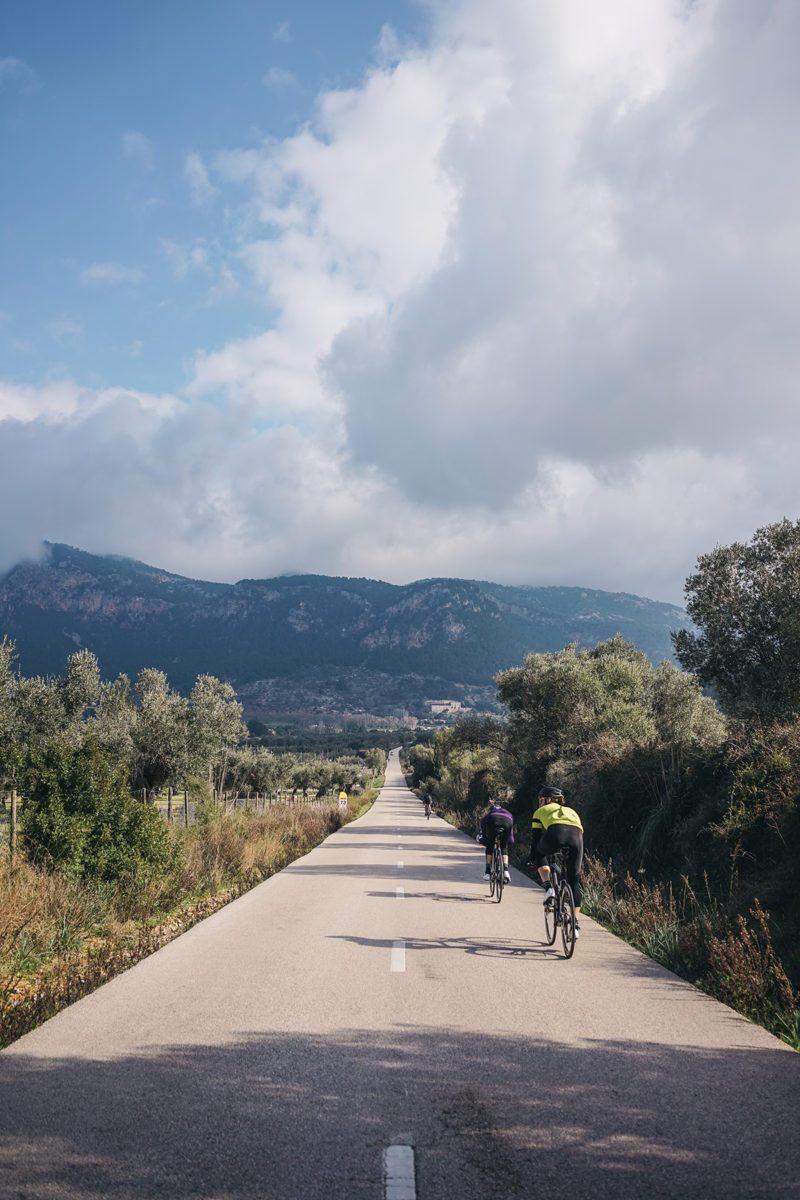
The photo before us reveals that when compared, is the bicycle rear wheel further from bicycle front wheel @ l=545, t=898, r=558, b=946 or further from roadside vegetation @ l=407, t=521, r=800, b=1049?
bicycle front wheel @ l=545, t=898, r=558, b=946

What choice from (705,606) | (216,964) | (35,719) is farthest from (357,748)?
(216,964)

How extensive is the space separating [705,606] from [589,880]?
33.3ft

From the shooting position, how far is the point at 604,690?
2897 cm

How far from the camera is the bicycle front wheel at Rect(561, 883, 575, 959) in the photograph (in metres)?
8.56

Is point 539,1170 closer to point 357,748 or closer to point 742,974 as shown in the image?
point 742,974

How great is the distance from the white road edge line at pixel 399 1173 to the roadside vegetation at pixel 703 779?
12.3ft

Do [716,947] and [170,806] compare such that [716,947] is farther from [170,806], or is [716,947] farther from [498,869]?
[170,806]

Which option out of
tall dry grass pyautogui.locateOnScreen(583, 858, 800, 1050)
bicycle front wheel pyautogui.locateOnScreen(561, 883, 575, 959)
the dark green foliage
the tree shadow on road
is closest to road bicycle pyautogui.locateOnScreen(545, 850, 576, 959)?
bicycle front wheel pyautogui.locateOnScreen(561, 883, 575, 959)

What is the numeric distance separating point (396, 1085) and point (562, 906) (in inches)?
189

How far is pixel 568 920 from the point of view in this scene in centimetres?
869

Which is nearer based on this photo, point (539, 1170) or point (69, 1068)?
point (539, 1170)

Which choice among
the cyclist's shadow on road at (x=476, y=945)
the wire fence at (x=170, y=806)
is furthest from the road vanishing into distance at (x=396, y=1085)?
the wire fence at (x=170, y=806)

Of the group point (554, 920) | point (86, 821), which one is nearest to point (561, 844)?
point (554, 920)

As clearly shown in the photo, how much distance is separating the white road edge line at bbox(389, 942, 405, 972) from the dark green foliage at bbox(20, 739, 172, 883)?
5121 mm
